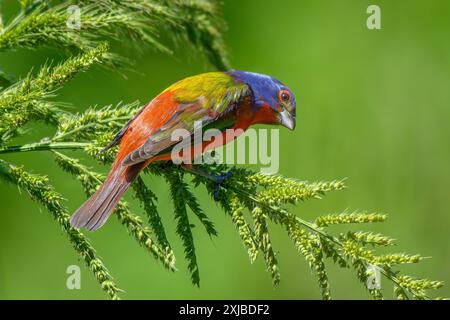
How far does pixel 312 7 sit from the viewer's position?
482 cm

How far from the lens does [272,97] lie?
3680mm

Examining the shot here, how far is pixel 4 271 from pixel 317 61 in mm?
2132

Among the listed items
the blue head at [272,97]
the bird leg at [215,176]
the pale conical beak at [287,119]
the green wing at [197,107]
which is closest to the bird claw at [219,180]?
the bird leg at [215,176]

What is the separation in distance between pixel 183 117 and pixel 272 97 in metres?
0.76

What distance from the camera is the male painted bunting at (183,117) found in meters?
2.57

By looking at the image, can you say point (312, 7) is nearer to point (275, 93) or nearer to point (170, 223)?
point (275, 93)

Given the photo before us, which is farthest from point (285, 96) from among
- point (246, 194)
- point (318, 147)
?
point (246, 194)

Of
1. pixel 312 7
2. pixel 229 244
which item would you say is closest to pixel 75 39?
pixel 229 244

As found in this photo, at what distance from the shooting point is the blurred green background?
4301 mm

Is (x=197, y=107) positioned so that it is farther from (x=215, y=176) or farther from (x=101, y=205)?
(x=101, y=205)

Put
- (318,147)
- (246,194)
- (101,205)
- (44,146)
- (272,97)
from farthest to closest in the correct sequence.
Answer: (318,147), (272,97), (101,205), (246,194), (44,146)

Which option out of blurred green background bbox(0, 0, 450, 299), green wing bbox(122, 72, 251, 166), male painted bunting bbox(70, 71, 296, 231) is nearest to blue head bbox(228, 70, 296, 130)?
male painted bunting bbox(70, 71, 296, 231)

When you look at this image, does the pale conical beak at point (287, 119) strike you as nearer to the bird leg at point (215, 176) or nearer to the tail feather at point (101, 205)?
the bird leg at point (215, 176)

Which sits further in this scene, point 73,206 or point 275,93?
point 73,206
